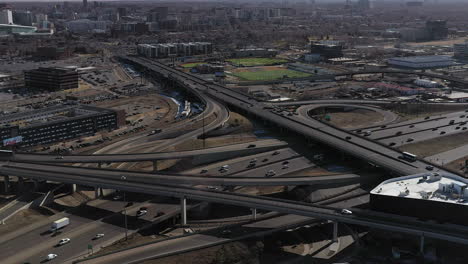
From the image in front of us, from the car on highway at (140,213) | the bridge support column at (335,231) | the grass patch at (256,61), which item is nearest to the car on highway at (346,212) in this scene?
the bridge support column at (335,231)

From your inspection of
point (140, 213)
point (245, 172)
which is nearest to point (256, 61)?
point (245, 172)

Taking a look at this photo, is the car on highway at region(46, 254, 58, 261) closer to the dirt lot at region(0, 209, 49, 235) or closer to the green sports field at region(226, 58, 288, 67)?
the dirt lot at region(0, 209, 49, 235)

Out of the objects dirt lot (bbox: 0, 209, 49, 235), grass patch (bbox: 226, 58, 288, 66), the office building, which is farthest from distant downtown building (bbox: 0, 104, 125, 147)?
the office building

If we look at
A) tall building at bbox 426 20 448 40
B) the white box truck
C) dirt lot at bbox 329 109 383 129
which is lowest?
the white box truck

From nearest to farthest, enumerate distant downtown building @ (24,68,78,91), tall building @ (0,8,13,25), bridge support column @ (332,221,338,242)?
bridge support column @ (332,221,338,242)
distant downtown building @ (24,68,78,91)
tall building @ (0,8,13,25)

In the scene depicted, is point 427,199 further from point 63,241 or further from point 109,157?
point 109,157

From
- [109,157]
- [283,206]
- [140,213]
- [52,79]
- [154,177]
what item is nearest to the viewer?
[283,206]

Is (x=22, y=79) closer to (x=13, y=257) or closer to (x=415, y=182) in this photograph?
(x=13, y=257)
